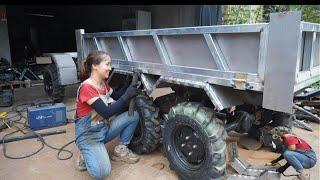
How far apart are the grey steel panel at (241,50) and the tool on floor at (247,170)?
0.93 meters

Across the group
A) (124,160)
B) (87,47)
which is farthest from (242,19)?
(124,160)

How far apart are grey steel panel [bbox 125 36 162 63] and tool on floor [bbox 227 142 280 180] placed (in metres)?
1.28

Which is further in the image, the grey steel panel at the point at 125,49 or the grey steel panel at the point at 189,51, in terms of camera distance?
the grey steel panel at the point at 125,49

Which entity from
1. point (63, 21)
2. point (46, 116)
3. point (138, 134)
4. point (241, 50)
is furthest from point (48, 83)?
point (63, 21)

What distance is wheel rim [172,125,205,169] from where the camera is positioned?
306 cm

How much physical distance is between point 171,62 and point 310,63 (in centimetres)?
137

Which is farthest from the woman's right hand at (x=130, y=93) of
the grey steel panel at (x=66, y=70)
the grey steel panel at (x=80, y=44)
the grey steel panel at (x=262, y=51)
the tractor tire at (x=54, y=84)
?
the tractor tire at (x=54, y=84)

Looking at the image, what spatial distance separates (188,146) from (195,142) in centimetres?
11

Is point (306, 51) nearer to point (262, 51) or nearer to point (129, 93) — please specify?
point (262, 51)

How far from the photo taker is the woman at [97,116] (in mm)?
3096

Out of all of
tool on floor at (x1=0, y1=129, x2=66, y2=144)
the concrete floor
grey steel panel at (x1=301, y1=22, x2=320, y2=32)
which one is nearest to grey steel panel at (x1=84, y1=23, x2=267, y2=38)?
grey steel panel at (x1=301, y1=22, x2=320, y2=32)

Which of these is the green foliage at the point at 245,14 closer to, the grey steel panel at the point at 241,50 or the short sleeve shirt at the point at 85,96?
the grey steel panel at the point at 241,50

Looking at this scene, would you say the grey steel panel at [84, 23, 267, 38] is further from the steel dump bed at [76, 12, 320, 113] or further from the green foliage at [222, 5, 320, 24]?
the green foliage at [222, 5, 320, 24]

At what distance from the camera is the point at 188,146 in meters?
3.16
